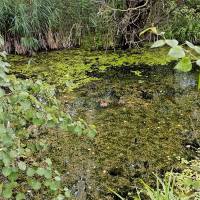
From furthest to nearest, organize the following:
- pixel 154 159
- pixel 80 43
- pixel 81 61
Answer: pixel 80 43 → pixel 81 61 → pixel 154 159

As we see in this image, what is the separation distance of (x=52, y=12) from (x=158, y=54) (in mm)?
1800

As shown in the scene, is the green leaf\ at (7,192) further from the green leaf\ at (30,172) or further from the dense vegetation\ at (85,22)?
the dense vegetation\ at (85,22)

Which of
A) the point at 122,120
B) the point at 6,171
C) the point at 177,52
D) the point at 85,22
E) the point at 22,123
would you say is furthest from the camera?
the point at 85,22

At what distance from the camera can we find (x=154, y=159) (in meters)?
3.37

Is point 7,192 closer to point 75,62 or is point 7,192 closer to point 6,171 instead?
point 6,171

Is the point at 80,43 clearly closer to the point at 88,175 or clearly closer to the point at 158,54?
the point at 158,54

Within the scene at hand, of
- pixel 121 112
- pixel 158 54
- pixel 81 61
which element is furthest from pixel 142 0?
pixel 121 112

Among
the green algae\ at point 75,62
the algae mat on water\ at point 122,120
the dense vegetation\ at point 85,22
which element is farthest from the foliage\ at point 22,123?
the dense vegetation\ at point 85,22

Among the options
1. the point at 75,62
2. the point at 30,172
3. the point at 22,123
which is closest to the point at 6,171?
the point at 30,172

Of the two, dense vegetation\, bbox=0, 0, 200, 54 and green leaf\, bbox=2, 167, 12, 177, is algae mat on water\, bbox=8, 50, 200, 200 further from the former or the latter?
green leaf\, bbox=2, 167, 12, 177

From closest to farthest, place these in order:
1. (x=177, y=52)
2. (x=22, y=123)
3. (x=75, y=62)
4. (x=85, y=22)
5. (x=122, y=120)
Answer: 1. (x=177, y=52)
2. (x=22, y=123)
3. (x=122, y=120)
4. (x=75, y=62)
5. (x=85, y=22)

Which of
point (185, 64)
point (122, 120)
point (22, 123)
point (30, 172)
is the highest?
point (185, 64)

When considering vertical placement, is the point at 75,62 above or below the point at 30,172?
below

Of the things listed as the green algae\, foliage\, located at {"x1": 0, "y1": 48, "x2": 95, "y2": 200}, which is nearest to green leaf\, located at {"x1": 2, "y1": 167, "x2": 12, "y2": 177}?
foliage\, located at {"x1": 0, "y1": 48, "x2": 95, "y2": 200}
